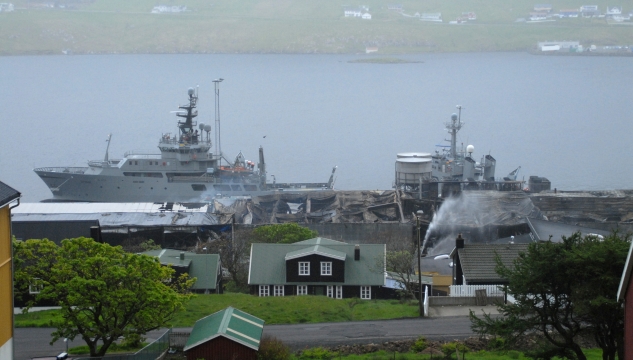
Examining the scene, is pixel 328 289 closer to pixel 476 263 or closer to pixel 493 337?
pixel 476 263

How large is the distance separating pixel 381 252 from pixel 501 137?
76798 millimetres

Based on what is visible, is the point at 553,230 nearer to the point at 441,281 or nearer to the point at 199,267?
the point at 441,281

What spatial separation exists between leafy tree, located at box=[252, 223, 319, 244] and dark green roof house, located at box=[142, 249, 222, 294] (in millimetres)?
4456

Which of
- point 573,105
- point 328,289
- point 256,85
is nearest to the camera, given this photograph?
point 328,289

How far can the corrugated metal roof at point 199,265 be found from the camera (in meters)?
22.6

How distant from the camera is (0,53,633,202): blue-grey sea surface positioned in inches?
3140

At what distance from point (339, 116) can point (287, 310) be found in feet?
310

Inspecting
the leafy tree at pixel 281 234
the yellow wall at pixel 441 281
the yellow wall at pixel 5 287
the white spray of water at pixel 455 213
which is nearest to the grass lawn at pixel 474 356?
the yellow wall at pixel 5 287

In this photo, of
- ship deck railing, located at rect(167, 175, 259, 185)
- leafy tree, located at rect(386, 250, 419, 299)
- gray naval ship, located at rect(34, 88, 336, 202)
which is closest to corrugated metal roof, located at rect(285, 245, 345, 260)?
leafy tree, located at rect(386, 250, 419, 299)

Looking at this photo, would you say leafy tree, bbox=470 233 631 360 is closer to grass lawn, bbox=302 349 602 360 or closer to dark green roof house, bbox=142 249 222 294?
grass lawn, bbox=302 349 602 360

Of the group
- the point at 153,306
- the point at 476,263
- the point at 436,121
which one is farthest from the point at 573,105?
the point at 153,306

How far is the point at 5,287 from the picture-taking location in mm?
10992

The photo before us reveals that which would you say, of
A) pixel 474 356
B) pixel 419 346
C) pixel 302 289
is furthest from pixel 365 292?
pixel 474 356

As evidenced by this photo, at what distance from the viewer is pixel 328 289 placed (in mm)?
23203
